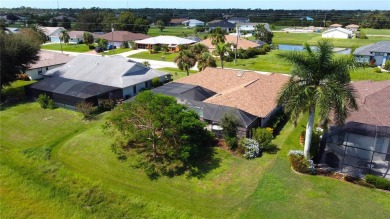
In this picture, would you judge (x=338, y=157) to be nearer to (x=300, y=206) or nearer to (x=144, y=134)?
(x=300, y=206)

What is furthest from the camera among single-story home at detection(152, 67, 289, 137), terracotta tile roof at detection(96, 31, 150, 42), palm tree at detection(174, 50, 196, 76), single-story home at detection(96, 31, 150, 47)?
terracotta tile roof at detection(96, 31, 150, 42)

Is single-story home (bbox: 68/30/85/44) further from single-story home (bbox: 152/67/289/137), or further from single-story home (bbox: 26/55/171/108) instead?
single-story home (bbox: 152/67/289/137)

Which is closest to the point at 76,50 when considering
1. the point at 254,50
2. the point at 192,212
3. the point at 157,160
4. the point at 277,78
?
the point at 254,50

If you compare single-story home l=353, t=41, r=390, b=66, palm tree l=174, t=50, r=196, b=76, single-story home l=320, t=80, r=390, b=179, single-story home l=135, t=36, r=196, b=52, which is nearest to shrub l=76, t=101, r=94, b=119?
palm tree l=174, t=50, r=196, b=76

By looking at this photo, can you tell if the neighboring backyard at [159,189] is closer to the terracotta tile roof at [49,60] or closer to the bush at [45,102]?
the bush at [45,102]

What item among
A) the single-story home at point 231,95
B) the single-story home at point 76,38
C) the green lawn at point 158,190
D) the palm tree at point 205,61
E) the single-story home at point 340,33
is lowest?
the green lawn at point 158,190

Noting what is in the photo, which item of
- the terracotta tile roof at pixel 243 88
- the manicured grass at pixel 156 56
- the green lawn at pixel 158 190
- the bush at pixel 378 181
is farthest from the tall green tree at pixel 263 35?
the bush at pixel 378 181
